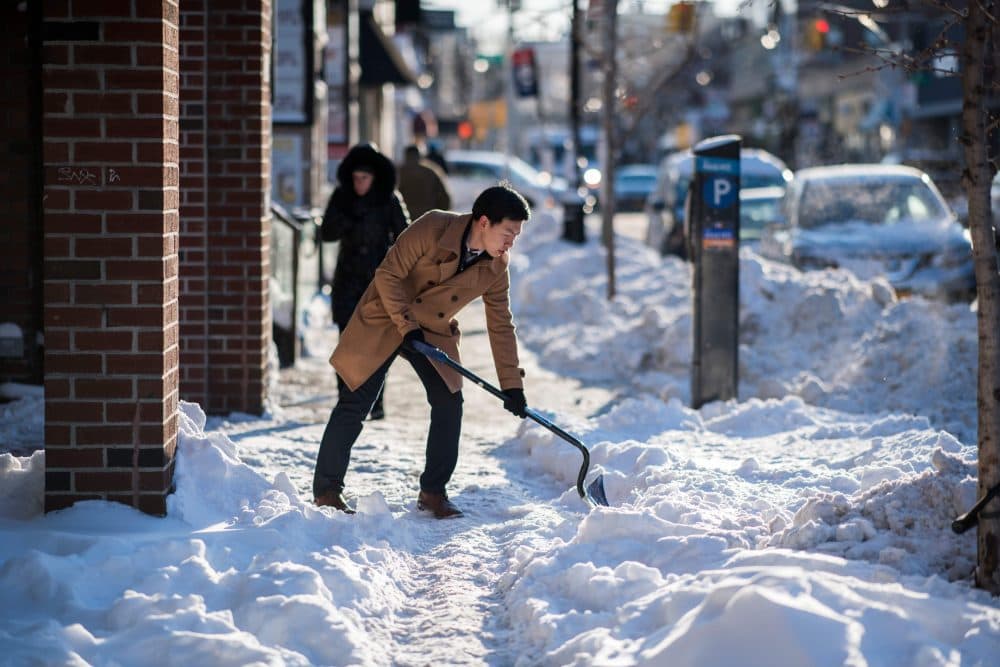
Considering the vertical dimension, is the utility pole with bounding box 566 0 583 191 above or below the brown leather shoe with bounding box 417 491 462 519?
above

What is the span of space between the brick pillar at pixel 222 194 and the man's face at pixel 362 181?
57 centimetres

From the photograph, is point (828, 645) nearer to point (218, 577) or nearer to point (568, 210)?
point (218, 577)

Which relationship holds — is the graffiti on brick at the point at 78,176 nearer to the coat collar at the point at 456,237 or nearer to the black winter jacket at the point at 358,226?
the coat collar at the point at 456,237

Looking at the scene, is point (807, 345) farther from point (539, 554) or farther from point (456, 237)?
point (539, 554)

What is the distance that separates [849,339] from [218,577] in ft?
25.9

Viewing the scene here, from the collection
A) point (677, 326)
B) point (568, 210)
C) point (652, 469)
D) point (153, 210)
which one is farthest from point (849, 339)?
point (568, 210)

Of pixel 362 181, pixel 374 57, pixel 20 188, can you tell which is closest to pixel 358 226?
pixel 362 181

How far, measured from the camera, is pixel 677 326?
12680 millimetres

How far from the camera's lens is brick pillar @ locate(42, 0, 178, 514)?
5746 millimetres

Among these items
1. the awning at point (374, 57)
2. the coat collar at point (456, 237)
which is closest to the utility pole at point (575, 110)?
the awning at point (374, 57)

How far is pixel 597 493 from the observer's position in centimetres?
700

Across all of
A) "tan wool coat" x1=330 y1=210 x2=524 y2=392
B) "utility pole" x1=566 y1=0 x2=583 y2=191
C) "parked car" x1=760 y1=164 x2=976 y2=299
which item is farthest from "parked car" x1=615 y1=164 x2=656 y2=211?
"tan wool coat" x1=330 y1=210 x2=524 y2=392

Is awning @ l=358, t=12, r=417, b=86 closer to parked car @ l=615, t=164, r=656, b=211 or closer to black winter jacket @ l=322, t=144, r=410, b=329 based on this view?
black winter jacket @ l=322, t=144, r=410, b=329

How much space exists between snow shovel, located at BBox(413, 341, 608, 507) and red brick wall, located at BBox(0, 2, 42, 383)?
3813 mm
